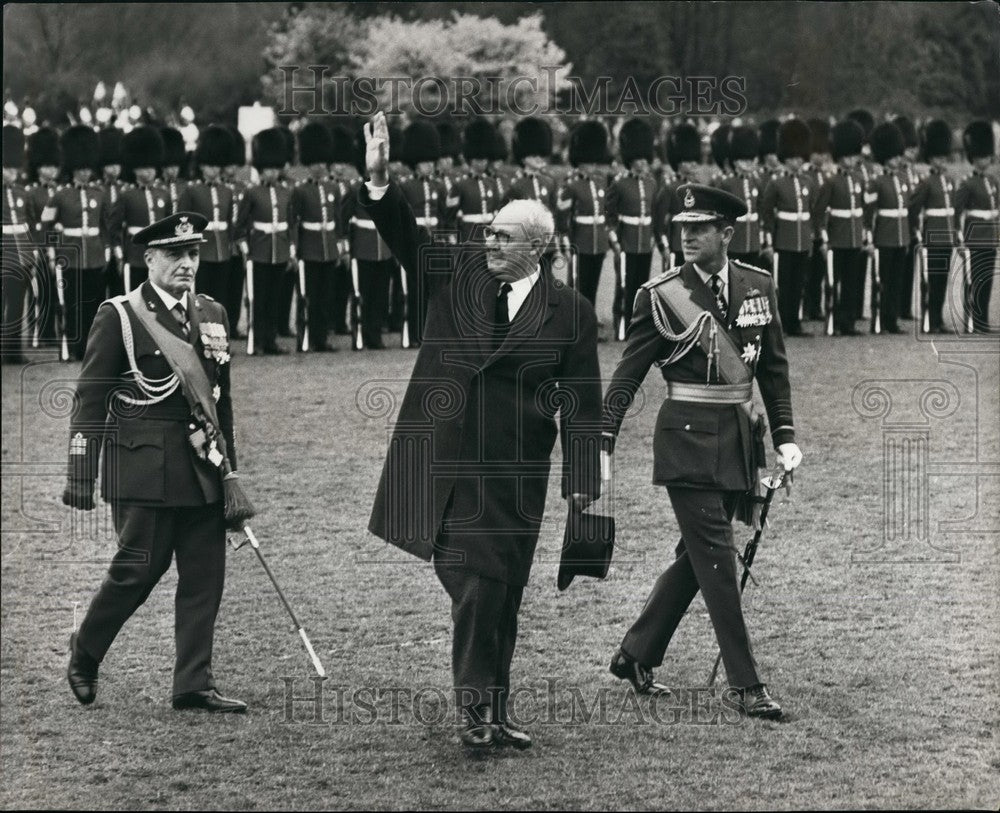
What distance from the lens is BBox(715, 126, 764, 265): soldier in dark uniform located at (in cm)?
1548

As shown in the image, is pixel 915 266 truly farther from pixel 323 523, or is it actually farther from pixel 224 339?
pixel 224 339

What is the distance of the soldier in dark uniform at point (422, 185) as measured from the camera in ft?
49.2

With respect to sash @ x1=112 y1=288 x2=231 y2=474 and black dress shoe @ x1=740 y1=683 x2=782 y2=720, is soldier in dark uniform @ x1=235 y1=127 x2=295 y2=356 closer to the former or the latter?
sash @ x1=112 y1=288 x2=231 y2=474

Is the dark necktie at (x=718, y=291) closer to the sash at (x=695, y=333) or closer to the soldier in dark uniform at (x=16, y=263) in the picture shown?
the sash at (x=695, y=333)

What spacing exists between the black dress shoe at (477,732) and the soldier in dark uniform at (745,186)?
32.0 feet

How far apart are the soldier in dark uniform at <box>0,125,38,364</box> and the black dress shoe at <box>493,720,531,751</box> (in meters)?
9.91

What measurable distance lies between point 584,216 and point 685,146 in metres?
1.76

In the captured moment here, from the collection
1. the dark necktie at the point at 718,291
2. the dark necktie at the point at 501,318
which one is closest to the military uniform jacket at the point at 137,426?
the dark necktie at the point at 501,318

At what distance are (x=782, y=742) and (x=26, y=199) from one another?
10506 mm

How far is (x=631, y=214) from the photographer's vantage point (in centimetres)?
1555

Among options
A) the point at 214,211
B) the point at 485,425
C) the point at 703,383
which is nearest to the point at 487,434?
the point at 485,425


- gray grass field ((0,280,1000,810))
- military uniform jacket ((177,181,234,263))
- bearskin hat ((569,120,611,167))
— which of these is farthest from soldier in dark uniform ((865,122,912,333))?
military uniform jacket ((177,181,234,263))

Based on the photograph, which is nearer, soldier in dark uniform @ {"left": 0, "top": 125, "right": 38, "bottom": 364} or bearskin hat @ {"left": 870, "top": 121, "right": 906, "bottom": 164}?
soldier in dark uniform @ {"left": 0, "top": 125, "right": 38, "bottom": 364}

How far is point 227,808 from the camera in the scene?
17.2 feet
